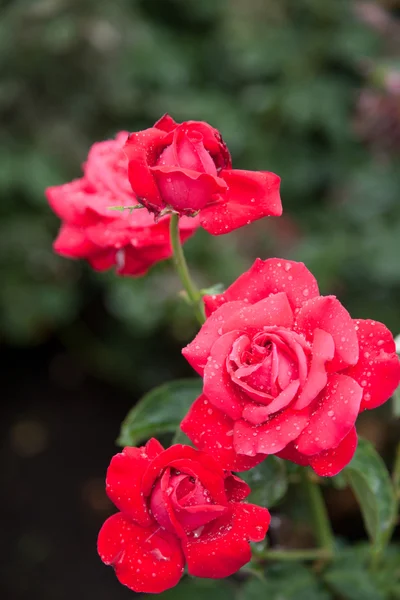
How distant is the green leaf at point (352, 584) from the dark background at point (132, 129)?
0.71 meters

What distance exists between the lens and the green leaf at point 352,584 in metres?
0.59

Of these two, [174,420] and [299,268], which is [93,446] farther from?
[299,268]

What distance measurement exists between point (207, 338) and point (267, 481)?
0.17m

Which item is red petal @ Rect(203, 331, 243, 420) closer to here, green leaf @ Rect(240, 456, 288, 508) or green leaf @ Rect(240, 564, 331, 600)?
green leaf @ Rect(240, 456, 288, 508)

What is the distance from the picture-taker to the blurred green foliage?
1.43 m

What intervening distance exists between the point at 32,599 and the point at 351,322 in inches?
47.1

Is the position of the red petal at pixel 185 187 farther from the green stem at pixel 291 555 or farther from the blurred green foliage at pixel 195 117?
the blurred green foliage at pixel 195 117

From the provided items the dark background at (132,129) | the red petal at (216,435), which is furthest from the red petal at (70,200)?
the dark background at (132,129)

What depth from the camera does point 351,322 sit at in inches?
15.7

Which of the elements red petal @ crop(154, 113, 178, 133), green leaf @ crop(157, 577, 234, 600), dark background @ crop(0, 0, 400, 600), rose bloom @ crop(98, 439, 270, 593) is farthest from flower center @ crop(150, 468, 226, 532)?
dark background @ crop(0, 0, 400, 600)

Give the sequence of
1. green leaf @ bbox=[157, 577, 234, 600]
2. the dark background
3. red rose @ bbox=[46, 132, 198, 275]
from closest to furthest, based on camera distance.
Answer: red rose @ bbox=[46, 132, 198, 275] < green leaf @ bbox=[157, 577, 234, 600] < the dark background

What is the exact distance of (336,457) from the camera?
0.39m

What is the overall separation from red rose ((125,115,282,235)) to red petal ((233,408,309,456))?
12 centimetres

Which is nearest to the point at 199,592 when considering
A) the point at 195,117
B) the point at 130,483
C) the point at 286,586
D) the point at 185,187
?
the point at 286,586
